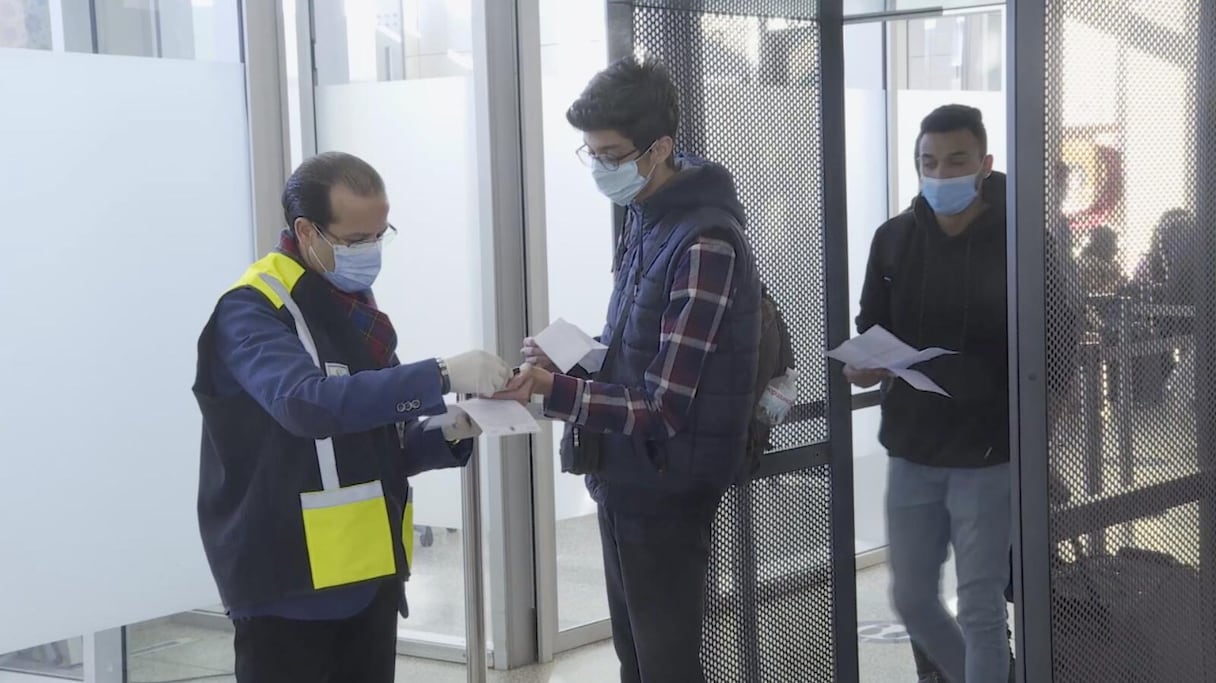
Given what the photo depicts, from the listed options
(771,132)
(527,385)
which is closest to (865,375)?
(771,132)

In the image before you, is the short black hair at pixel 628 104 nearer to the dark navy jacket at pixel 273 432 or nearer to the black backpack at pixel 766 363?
the black backpack at pixel 766 363

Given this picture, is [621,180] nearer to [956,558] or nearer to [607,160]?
[607,160]

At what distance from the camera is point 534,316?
3844 mm

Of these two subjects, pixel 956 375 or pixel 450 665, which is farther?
pixel 450 665

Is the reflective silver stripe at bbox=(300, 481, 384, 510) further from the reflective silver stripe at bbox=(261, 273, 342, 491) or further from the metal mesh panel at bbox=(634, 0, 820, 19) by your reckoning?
the metal mesh panel at bbox=(634, 0, 820, 19)

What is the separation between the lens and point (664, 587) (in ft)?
7.27

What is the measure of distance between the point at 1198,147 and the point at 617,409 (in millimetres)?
1096

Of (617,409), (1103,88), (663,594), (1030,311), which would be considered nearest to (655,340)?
(617,409)

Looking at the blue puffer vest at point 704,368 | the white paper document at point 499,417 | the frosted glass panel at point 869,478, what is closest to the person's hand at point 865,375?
the frosted glass panel at point 869,478

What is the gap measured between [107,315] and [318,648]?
1256mm

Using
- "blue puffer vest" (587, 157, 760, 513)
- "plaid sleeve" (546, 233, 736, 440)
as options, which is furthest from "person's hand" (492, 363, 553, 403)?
"blue puffer vest" (587, 157, 760, 513)

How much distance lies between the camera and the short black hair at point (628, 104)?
2230 millimetres

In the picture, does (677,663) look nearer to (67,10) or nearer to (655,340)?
(655,340)

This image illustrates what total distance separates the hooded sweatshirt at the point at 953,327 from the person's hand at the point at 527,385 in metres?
0.90
